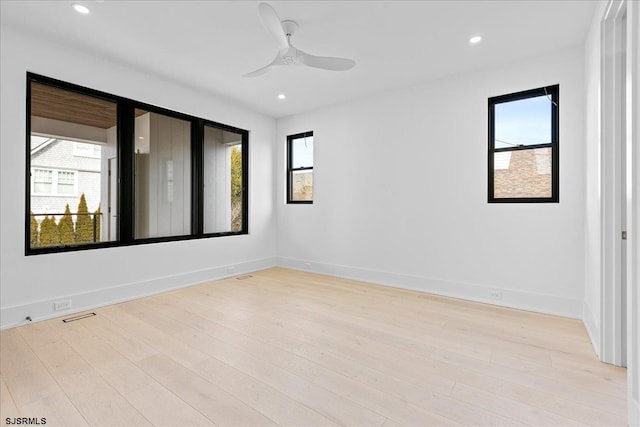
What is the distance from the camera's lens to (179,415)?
160cm

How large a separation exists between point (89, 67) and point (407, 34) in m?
3.36

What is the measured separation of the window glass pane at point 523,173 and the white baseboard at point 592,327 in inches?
47.3

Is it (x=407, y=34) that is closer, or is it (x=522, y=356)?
(x=522, y=356)

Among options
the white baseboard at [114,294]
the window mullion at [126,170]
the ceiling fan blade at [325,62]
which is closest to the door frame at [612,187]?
the ceiling fan blade at [325,62]

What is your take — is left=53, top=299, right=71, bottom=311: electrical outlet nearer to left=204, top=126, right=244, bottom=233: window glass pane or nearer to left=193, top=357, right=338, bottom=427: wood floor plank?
left=204, top=126, right=244, bottom=233: window glass pane

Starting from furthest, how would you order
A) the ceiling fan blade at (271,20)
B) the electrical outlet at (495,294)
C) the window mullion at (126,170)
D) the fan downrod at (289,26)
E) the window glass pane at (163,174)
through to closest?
the window glass pane at (163,174) < the window mullion at (126,170) < the electrical outlet at (495,294) < the fan downrod at (289,26) < the ceiling fan blade at (271,20)

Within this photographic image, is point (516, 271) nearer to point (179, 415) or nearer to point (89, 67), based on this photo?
point (179, 415)

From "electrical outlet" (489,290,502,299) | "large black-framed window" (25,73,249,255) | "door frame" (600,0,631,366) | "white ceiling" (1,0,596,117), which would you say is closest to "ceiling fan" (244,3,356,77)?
"white ceiling" (1,0,596,117)

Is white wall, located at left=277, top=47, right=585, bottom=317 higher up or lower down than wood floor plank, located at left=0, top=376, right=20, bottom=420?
higher up

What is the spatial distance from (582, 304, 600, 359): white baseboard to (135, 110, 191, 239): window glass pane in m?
4.65

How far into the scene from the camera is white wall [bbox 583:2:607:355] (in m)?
2.32

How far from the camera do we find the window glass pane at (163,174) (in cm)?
421

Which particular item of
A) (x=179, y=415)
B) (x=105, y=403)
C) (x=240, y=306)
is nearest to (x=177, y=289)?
(x=240, y=306)

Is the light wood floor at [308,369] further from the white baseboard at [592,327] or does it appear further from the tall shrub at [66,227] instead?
the tall shrub at [66,227]
